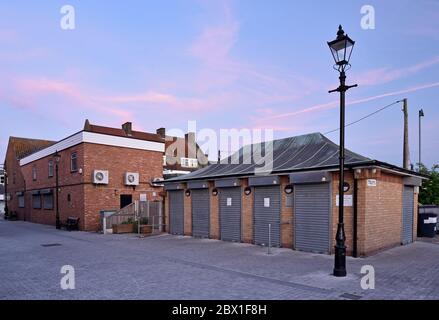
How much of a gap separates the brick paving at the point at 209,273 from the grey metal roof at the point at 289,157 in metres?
3.09

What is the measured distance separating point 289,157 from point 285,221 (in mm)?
2930

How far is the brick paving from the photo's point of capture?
22.6 feet

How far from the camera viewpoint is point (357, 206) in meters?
10.9

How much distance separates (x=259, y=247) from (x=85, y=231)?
12.8 meters

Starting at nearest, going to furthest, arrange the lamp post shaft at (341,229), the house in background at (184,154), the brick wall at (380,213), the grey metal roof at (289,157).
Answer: the lamp post shaft at (341,229) < the brick wall at (380,213) < the grey metal roof at (289,157) < the house in background at (184,154)

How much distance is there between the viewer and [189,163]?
4478 centimetres

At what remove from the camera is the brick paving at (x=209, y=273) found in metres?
6.88

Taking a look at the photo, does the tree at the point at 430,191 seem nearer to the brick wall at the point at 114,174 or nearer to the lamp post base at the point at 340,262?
the lamp post base at the point at 340,262

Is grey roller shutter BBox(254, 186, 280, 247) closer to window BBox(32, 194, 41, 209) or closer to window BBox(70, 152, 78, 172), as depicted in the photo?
window BBox(70, 152, 78, 172)

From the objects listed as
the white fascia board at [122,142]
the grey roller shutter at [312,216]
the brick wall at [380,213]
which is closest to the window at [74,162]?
the white fascia board at [122,142]

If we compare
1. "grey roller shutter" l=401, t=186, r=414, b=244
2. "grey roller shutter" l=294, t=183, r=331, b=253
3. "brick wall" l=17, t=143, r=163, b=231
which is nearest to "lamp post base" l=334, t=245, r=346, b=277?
"grey roller shutter" l=294, t=183, r=331, b=253

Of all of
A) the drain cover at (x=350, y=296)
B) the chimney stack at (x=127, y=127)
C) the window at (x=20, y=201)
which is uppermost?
the chimney stack at (x=127, y=127)

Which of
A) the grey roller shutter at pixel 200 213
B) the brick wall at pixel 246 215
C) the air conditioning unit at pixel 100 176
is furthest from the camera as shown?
the air conditioning unit at pixel 100 176

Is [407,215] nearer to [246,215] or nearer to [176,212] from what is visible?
[246,215]
